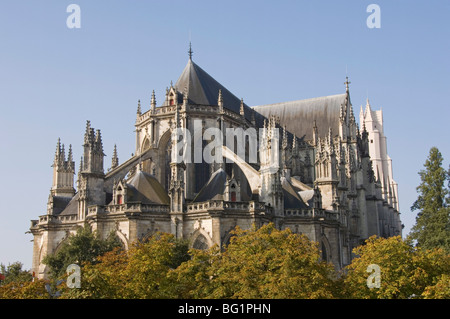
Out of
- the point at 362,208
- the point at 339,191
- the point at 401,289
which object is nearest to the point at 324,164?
the point at 339,191

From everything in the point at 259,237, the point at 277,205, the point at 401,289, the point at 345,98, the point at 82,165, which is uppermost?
the point at 345,98

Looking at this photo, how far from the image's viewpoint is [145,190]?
4634 centimetres

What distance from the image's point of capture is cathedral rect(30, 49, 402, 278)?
4428cm

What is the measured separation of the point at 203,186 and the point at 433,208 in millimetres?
17452

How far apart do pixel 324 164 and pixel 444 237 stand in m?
10.9

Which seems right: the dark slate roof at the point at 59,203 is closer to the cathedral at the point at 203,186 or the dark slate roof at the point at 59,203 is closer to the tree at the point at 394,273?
the cathedral at the point at 203,186

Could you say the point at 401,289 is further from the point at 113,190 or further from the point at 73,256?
the point at 113,190

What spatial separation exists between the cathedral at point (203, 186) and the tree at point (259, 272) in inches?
479

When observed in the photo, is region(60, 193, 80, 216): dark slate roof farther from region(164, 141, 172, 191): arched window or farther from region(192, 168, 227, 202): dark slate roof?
region(192, 168, 227, 202): dark slate roof

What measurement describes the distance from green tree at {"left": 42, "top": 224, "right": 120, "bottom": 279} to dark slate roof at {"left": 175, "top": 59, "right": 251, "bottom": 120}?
17.0 metres

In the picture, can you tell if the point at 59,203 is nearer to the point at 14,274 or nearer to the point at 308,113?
the point at 14,274

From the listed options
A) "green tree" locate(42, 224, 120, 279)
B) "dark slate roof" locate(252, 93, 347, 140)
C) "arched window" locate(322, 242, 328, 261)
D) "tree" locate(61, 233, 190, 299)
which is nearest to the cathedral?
"arched window" locate(322, 242, 328, 261)

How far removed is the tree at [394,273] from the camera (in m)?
29.0

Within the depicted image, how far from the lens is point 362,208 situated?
62281 mm
